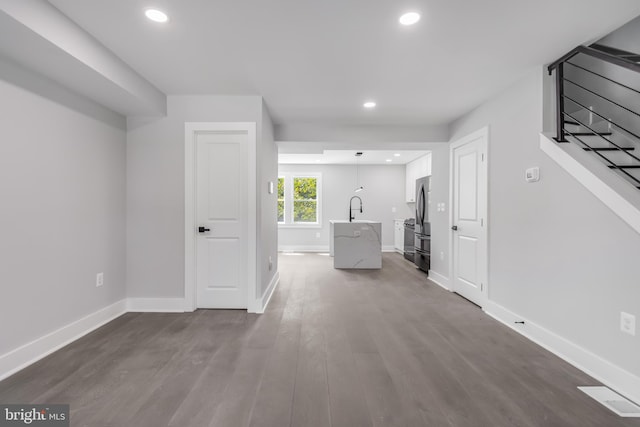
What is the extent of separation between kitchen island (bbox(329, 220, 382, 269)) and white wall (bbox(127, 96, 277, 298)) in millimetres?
2738

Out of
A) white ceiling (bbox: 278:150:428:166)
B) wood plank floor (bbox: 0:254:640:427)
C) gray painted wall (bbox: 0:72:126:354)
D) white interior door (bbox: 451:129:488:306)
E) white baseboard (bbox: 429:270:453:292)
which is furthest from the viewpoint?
white ceiling (bbox: 278:150:428:166)

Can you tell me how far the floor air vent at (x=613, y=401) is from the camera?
1.63m

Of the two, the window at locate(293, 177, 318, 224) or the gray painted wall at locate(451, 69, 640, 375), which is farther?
the window at locate(293, 177, 318, 224)

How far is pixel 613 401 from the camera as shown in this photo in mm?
1731

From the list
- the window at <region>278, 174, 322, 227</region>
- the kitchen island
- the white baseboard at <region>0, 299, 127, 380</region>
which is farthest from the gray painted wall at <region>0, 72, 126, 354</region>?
the window at <region>278, 174, 322, 227</region>

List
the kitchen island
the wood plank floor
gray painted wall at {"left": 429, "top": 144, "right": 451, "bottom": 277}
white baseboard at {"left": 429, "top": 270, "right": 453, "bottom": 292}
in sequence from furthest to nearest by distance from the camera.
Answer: the kitchen island → gray painted wall at {"left": 429, "top": 144, "right": 451, "bottom": 277} → white baseboard at {"left": 429, "top": 270, "right": 453, "bottom": 292} → the wood plank floor

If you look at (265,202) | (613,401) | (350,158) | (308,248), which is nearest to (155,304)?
(265,202)

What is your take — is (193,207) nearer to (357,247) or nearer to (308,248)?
(357,247)

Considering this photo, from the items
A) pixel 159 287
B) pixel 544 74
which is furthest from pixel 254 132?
pixel 544 74

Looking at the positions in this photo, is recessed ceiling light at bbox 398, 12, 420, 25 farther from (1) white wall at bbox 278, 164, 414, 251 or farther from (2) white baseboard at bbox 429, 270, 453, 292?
(1) white wall at bbox 278, 164, 414, 251

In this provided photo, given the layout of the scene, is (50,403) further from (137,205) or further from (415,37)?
(415,37)

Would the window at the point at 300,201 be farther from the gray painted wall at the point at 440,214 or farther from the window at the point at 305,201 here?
the gray painted wall at the point at 440,214

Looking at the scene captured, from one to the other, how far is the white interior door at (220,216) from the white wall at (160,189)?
0.20 m

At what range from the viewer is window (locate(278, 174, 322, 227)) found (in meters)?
8.03
